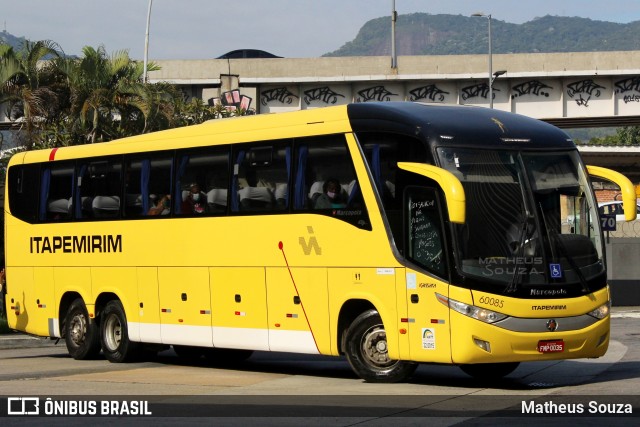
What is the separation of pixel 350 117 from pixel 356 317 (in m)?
2.67

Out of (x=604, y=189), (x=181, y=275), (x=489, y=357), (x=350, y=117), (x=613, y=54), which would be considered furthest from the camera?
(x=604, y=189)

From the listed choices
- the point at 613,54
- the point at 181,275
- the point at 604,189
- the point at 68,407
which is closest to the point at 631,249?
the point at 613,54

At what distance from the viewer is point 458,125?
15.3 m

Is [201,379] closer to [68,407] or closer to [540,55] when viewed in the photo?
[68,407]

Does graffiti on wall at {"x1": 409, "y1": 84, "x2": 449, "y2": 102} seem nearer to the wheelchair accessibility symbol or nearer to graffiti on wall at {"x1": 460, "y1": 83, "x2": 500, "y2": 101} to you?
graffiti on wall at {"x1": 460, "y1": 83, "x2": 500, "y2": 101}

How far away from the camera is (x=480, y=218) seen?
14.7 metres

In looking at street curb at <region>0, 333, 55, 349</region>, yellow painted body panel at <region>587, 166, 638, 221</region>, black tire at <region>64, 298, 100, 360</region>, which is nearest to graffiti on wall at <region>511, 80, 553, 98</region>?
street curb at <region>0, 333, 55, 349</region>

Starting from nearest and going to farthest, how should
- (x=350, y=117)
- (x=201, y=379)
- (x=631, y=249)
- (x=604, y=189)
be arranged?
(x=350, y=117)
(x=201, y=379)
(x=631, y=249)
(x=604, y=189)

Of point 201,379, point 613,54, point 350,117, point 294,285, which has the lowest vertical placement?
point 201,379

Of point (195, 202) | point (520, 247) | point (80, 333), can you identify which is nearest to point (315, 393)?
point (520, 247)

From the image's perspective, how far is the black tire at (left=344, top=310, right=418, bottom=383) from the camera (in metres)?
15.6

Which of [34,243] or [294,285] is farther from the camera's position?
[34,243]

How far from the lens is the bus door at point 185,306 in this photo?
18641 mm

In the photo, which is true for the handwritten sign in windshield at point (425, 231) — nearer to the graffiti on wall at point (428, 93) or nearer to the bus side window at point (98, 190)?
the bus side window at point (98, 190)
